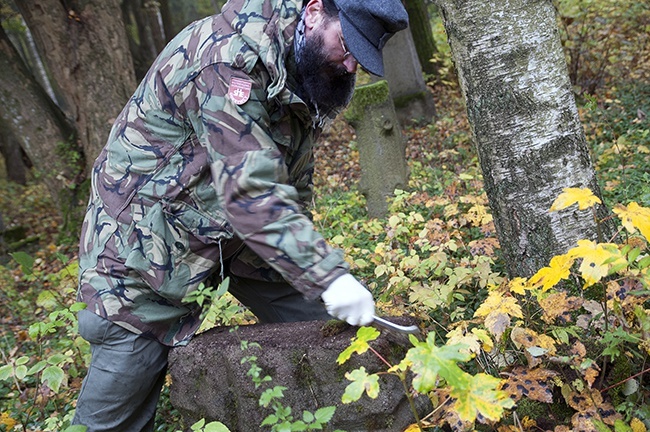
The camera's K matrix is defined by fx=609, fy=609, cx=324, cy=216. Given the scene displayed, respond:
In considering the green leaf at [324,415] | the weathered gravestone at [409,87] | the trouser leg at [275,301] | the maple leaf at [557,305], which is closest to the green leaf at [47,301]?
the trouser leg at [275,301]

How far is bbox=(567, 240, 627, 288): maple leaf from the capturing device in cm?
182

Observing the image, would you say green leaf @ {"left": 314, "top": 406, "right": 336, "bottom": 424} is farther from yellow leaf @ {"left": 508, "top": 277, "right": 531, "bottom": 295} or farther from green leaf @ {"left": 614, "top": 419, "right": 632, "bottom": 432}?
green leaf @ {"left": 614, "top": 419, "right": 632, "bottom": 432}

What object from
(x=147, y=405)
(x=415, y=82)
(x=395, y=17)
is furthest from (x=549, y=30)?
(x=415, y=82)

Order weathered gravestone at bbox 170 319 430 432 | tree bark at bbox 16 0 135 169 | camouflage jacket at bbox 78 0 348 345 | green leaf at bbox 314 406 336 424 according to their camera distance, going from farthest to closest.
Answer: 1. tree bark at bbox 16 0 135 169
2. weathered gravestone at bbox 170 319 430 432
3. camouflage jacket at bbox 78 0 348 345
4. green leaf at bbox 314 406 336 424

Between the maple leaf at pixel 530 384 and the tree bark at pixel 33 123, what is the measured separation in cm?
759

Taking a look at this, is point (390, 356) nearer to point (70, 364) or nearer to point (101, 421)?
point (101, 421)

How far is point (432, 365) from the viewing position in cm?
165

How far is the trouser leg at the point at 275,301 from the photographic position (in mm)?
3090

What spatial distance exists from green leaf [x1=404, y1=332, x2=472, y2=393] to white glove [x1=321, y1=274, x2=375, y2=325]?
19.9 inches

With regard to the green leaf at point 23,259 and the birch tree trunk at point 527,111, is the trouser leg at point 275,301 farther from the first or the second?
the green leaf at point 23,259

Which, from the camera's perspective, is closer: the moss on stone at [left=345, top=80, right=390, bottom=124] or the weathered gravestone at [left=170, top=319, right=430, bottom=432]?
the weathered gravestone at [left=170, top=319, right=430, bottom=432]

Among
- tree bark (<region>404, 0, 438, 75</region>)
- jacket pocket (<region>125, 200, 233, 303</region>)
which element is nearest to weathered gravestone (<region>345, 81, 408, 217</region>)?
jacket pocket (<region>125, 200, 233, 303</region>)

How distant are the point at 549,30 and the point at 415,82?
8070mm

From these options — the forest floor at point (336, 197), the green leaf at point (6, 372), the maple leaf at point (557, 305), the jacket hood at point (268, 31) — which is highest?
the jacket hood at point (268, 31)
